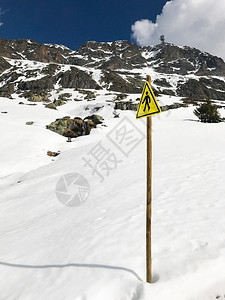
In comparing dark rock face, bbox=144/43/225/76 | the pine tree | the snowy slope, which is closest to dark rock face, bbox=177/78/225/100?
dark rock face, bbox=144/43/225/76

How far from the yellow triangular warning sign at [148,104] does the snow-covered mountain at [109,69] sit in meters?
70.8

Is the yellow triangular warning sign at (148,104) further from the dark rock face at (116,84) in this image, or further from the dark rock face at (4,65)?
the dark rock face at (4,65)

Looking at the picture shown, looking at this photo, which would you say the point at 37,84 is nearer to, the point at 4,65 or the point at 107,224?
the point at 4,65

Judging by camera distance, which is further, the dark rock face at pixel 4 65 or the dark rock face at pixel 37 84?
the dark rock face at pixel 4 65

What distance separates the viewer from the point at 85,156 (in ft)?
43.4

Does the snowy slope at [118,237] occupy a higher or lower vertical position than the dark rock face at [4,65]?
lower

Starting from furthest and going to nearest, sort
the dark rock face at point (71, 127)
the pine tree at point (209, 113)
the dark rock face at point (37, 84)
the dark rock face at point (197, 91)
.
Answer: the dark rock face at point (197, 91) < the dark rock face at point (37, 84) < the pine tree at point (209, 113) < the dark rock face at point (71, 127)

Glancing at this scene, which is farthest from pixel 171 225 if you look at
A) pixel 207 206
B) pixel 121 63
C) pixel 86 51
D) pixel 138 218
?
pixel 86 51

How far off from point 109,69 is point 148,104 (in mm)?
153354

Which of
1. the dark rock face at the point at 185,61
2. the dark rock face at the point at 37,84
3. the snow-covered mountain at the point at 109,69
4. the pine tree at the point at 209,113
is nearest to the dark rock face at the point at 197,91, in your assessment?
the snow-covered mountain at the point at 109,69

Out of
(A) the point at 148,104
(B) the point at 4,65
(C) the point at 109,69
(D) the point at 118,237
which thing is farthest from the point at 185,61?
(D) the point at 118,237

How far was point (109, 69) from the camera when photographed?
468 ft

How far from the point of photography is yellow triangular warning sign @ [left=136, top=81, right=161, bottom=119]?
2.50m

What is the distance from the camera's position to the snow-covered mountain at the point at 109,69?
265ft
